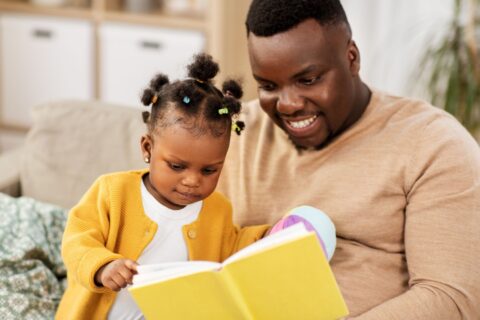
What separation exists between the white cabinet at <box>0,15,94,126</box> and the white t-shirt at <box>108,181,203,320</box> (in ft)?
7.68

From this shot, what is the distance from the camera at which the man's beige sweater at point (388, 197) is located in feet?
5.26

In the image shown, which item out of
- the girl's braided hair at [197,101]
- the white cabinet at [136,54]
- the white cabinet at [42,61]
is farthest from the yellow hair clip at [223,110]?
the white cabinet at [42,61]

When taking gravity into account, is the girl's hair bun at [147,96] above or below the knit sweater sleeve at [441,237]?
above

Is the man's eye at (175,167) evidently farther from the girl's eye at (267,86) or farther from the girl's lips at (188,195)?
the girl's eye at (267,86)

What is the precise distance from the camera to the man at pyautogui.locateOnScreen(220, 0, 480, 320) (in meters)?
1.61

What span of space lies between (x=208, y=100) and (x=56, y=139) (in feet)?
2.47

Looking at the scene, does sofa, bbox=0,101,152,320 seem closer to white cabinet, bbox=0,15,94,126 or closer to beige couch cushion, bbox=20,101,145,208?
beige couch cushion, bbox=20,101,145,208

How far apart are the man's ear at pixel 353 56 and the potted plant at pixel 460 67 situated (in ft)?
5.13

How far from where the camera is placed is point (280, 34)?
5.47 ft

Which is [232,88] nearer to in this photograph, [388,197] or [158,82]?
[158,82]

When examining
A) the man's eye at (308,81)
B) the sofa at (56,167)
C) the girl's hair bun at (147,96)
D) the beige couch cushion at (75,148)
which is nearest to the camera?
the girl's hair bun at (147,96)

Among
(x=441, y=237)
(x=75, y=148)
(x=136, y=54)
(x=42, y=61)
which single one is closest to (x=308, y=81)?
(x=441, y=237)

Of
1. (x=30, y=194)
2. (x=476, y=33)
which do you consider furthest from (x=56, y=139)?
(x=476, y=33)

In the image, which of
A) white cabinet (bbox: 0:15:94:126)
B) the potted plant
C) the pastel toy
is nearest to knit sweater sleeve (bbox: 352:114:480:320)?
the pastel toy
